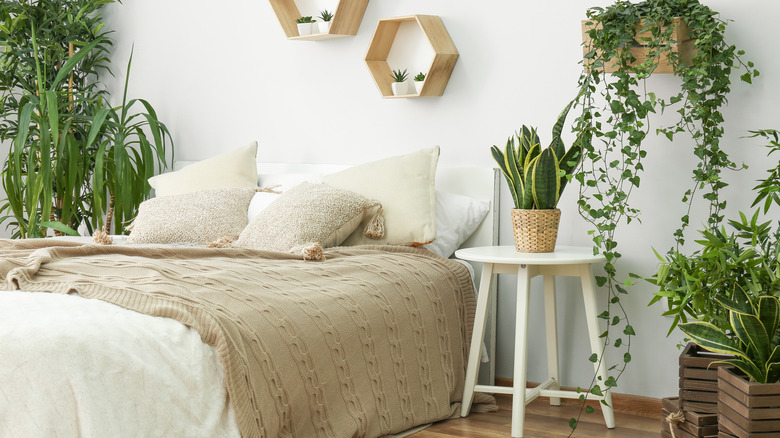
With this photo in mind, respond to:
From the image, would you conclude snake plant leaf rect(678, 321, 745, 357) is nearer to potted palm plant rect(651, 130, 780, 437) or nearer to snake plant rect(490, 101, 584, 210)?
potted palm plant rect(651, 130, 780, 437)

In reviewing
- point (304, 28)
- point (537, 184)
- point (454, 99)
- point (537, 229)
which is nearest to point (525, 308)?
point (537, 229)

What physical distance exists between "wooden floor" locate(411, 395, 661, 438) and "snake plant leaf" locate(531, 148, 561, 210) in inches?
27.2

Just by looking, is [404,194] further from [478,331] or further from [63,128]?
[63,128]

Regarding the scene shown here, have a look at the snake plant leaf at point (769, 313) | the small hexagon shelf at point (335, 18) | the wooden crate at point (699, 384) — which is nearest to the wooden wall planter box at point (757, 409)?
the snake plant leaf at point (769, 313)

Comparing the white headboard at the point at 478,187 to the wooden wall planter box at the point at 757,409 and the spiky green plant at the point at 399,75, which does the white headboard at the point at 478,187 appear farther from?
the wooden wall planter box at the point at 757,409

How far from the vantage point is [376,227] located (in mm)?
2738

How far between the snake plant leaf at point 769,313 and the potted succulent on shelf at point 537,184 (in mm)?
872

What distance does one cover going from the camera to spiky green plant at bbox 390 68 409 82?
3.09 m

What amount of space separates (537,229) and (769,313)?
0.92m

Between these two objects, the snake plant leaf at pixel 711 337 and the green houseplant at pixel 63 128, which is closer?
the snake plant leaf at pixel 711 337

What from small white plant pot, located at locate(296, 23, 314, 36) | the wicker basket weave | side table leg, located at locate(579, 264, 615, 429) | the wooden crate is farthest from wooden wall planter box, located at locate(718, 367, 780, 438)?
small white plant pot, located at locate(296, 23, 314, 36)

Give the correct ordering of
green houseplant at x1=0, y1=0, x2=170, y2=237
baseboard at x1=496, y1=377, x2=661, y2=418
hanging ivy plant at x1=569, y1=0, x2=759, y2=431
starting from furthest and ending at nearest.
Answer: green houseplant at x1=0, y1=0, x2=170, y2=237, baseboard at x1=496, y1=377, x2=661, y2=418, hanging ivy plant at x1=569, y1=0, x2=759, y2=431

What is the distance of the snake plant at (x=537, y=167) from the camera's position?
2.45m

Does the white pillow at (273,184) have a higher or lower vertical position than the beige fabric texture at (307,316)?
higher
